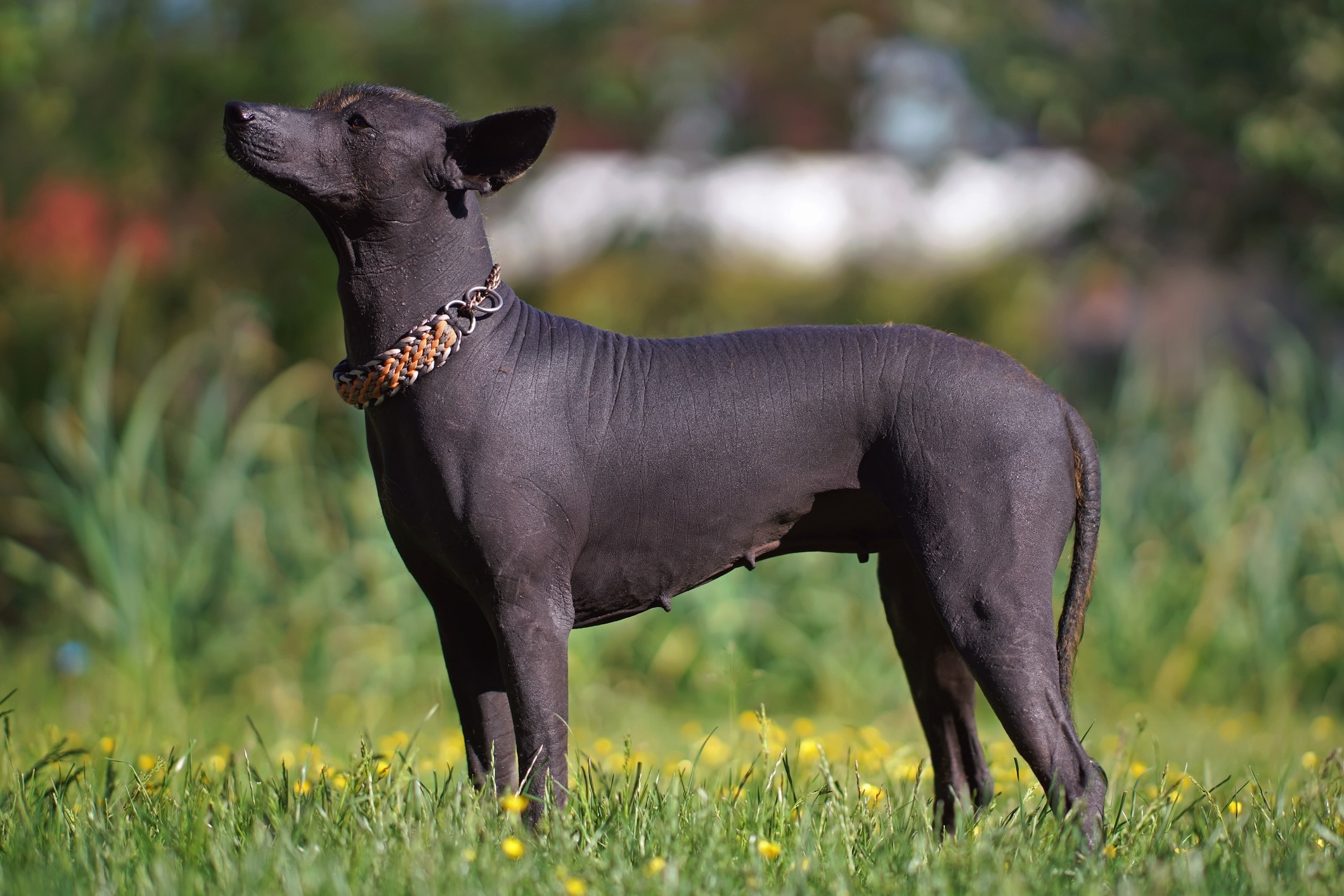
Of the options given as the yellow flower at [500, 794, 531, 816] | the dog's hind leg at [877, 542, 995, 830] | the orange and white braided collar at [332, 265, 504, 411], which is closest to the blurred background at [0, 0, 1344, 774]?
the dog's hind leg at [877, 542, 995, 830]

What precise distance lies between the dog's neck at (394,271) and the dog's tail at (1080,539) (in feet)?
4.79

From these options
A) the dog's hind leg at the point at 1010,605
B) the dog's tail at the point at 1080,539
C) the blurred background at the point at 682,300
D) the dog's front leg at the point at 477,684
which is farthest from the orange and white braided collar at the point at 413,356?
the dog's tail at the point at 1080,539

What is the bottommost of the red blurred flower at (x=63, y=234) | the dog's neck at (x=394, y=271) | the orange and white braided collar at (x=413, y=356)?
the orange and white braided collar at (x=413, y=356)

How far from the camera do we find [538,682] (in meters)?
2.86

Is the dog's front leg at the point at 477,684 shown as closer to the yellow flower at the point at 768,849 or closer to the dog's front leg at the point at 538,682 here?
the dog's front leg at the point at 538,682

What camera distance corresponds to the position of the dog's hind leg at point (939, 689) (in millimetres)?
3408

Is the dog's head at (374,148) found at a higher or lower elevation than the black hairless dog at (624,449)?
→ higher

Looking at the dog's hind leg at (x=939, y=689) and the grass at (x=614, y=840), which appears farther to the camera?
the dog's hind leg at (x=939, y=689)

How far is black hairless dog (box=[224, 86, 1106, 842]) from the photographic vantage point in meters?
2.85

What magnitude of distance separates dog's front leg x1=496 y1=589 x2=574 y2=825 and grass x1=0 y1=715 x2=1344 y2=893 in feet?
0.27

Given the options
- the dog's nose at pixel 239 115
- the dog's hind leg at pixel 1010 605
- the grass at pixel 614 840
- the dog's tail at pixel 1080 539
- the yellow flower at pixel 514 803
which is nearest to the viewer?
the grass at pixel 614 840

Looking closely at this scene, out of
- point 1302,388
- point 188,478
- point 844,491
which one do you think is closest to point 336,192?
point 844,491

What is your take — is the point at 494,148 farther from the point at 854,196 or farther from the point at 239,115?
the point at 854,196

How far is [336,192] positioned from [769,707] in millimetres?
4029
